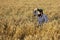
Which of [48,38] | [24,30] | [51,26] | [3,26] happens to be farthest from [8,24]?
[48,38]

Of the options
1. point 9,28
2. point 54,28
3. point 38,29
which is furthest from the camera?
point 9,28

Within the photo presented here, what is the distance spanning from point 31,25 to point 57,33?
1197mm

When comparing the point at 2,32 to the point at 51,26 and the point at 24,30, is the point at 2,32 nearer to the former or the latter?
the point at 24,30

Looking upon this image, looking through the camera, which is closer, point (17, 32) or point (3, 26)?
point (17, 32)

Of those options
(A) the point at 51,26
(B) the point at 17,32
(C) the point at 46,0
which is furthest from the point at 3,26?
(C) the point at 46,0

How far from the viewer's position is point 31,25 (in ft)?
25.9

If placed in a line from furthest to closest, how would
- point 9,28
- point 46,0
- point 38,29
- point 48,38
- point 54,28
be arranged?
point 46,0 < point 9,28 < point 38,29 < point 54,28 < point 48,38

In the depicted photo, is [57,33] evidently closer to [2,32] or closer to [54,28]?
[54,28]

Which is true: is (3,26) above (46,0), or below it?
above

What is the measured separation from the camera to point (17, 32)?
302 inches

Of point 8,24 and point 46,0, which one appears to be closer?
point 8,24

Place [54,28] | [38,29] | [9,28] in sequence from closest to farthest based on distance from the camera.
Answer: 1. [54,28]
2. [38,29]
3. [9,28]

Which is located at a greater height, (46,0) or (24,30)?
(24,30)

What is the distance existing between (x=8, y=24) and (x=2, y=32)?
0.65 metres
